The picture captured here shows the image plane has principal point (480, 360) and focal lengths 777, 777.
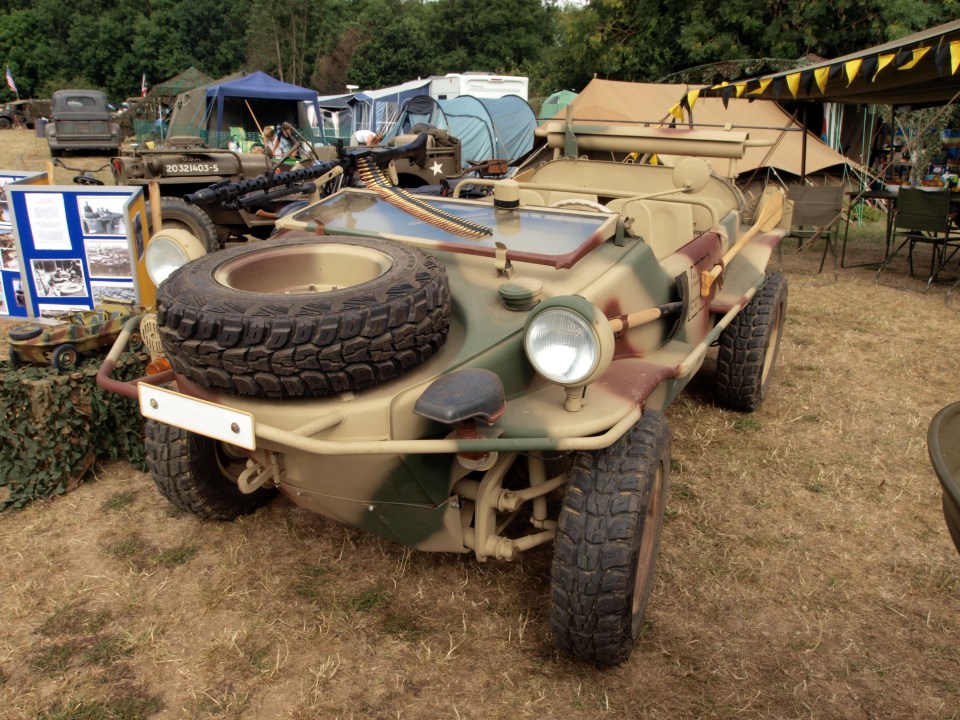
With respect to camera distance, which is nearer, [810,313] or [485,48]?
[810,313]

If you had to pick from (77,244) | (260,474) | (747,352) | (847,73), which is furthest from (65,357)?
(847,73)

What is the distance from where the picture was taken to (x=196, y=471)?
3.17 m

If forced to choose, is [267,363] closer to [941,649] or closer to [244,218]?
[941,649]

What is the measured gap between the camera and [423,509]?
2.44m

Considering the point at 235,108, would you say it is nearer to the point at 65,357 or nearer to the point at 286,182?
the point at 286,182

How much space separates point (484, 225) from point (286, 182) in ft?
6.28

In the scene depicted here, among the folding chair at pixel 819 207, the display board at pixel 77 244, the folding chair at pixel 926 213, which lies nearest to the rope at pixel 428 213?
the display board at pixel 77 244

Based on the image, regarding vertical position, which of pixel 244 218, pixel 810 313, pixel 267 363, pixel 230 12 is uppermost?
pixel 230 12

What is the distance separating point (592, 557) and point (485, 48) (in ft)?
136

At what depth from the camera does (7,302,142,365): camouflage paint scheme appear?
357 centimetres

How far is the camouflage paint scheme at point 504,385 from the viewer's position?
7.29ft

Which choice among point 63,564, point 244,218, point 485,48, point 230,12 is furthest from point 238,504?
point 230,12

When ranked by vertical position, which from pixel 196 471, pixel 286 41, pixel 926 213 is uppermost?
pixel 286 41

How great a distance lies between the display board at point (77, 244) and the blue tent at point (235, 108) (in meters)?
13.9
